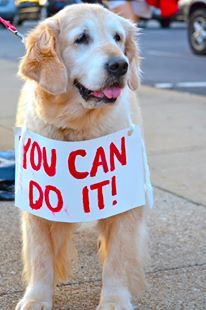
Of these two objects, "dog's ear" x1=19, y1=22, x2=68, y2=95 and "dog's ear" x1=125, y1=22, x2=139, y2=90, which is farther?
"dog's ear" x1=125, y1=22, x2=139, y2=90

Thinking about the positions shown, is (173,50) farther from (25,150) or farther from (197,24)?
(25,150)

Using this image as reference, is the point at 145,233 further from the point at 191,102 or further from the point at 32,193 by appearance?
the point at 191,102

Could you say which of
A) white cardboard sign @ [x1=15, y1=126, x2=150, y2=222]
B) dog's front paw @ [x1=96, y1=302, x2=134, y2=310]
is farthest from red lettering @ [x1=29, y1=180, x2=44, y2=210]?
dog's front paw @ [x1=96, y1=302, x2=134, y2=310]

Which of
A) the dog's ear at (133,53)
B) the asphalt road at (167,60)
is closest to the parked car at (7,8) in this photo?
the asphalt road at (167,60)

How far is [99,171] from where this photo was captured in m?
3.95

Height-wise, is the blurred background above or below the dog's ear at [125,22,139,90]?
below

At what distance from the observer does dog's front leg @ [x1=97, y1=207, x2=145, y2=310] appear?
3861 mm

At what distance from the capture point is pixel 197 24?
16.2 metres

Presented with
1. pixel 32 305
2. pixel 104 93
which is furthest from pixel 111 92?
pixel 32 305

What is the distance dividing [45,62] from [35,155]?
53cm

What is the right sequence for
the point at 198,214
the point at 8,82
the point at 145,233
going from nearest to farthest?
1. the point at 145,233
2. the point at 198,214
3. the point at 8,82

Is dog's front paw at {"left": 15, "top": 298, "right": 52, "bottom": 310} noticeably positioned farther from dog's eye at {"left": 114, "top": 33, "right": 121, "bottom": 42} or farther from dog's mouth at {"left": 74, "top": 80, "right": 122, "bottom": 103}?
dog's eye at {"left": 114, "top": 33, "right": 121, "bottom": 42}

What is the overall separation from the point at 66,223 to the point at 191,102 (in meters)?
6.34

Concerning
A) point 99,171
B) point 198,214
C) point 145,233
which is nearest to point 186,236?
point 198,214
